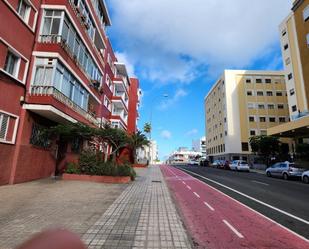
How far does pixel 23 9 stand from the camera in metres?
14.5

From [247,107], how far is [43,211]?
6312 centimetres

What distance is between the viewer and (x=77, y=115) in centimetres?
1930

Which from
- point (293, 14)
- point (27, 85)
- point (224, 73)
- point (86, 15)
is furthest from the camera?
point (224, 73)

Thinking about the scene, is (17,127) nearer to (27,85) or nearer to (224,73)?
(27,85)

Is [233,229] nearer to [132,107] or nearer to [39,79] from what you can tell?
[39,79]

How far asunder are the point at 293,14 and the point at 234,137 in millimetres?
31199

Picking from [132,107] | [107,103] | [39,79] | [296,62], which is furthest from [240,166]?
A: [39,79]

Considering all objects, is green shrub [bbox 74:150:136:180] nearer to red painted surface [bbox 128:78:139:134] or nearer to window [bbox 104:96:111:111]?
window [bbox 104:96:111:111]

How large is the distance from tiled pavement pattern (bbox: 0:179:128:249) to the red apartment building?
123 inches

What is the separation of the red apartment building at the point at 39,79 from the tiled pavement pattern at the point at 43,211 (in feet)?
10.3

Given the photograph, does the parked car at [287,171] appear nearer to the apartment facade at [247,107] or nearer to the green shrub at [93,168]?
the green shrub at [93,168]

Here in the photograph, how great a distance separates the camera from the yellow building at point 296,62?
36594mm

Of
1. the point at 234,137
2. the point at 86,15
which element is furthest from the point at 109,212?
the point at 234,137

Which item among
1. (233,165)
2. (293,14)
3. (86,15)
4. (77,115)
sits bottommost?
(233,165)
